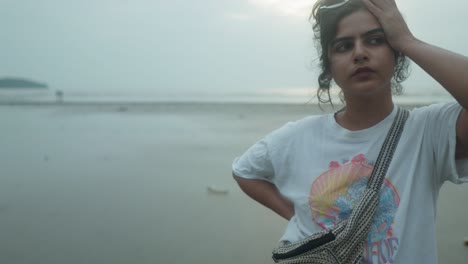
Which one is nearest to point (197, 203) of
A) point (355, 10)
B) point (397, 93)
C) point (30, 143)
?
point (397, 93)

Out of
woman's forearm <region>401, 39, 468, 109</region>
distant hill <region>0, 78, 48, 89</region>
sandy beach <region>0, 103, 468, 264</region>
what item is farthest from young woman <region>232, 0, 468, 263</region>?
distant hill <region>0, 78, 48, 89</region>

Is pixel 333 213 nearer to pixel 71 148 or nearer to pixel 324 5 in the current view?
pixel 324 5

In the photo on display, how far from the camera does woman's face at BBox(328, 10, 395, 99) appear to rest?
1510 millimetres

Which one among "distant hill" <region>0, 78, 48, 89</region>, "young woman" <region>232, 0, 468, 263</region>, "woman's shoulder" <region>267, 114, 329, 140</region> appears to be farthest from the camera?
"distant hill" <region>0, 78, 48, 89</region>

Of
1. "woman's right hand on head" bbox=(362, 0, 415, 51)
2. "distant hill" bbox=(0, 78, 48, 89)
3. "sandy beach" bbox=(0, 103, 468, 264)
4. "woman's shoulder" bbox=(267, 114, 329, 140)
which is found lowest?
"distant hill" bbox=(0, 78, 48, 89)

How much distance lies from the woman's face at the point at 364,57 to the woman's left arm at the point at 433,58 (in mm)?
40

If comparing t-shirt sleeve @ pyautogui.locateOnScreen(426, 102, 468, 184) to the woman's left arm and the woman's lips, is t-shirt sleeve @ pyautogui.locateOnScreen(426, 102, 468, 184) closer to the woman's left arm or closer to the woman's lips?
the woman's left arm

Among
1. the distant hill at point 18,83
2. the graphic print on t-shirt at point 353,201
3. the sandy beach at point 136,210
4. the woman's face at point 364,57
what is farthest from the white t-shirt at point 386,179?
the distant hill at point 18,83

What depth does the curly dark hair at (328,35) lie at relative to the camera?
1580mm

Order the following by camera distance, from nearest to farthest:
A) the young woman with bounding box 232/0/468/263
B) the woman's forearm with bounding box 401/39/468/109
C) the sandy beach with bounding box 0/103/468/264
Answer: the woman's forearm with bounding box 401/39/468/109
the young woman with bounding box 232/0/468/263
the sandy beach with bounding box 0/103/468/264

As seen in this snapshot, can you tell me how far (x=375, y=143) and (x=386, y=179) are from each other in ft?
0.49

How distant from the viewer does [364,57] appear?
1.50 metres

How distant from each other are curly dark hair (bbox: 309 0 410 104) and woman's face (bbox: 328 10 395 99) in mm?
26

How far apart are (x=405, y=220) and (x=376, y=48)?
2.03ft
